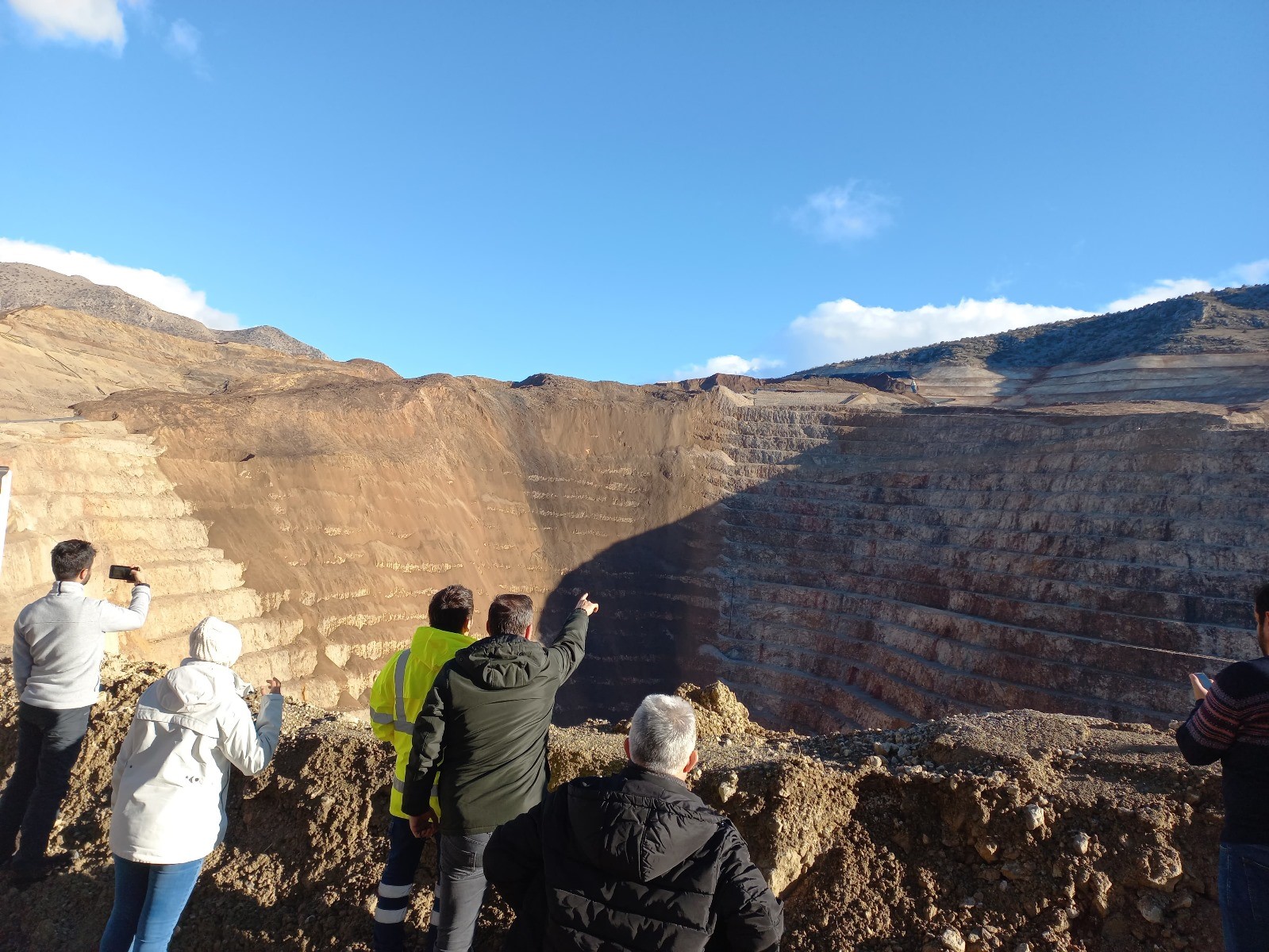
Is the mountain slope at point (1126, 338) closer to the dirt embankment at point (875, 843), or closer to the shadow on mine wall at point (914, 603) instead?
the shadow on mine wall at point (914, 603)

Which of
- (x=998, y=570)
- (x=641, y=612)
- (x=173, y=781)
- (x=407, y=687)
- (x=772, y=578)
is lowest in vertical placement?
(x=641, y=612)

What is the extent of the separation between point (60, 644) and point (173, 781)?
5.92 ft

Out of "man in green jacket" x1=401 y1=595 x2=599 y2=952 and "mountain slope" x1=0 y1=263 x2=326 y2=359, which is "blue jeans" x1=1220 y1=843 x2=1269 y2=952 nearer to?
"man in green jacket" x1=401 y1=595 x2=599 y2=952

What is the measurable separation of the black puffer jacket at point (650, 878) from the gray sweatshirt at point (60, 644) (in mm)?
3345

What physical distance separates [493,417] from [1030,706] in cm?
1844

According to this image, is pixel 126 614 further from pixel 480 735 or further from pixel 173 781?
pixel 480 735

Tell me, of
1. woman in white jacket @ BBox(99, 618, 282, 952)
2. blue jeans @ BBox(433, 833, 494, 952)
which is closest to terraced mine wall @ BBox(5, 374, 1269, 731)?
woman in white jacket @ BBox(99, 618, 282, 952)

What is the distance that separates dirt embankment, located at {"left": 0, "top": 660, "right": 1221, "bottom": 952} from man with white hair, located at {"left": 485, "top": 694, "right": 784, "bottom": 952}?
1761 mm

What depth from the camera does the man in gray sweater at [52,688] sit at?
13.3 feet

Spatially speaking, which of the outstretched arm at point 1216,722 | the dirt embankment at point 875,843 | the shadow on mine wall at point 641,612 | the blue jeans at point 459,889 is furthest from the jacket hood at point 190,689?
the shadow on mine wall at point 641,612

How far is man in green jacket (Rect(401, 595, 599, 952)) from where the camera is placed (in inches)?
114

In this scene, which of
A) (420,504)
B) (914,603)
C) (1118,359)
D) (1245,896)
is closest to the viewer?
(1245,896)

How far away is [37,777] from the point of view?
13.9ft

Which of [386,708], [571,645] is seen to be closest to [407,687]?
[386,708]
